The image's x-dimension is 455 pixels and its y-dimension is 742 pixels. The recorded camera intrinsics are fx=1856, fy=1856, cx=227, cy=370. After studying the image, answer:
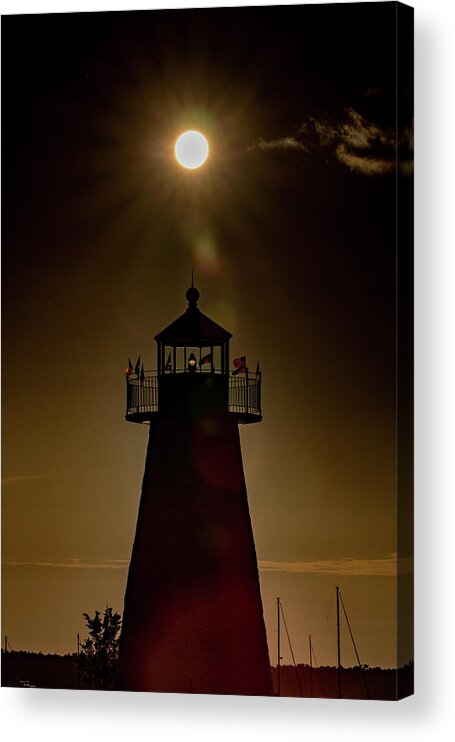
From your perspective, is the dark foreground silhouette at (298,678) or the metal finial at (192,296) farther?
the metal finial at (192,296)

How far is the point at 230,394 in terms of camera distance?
25.3 ft

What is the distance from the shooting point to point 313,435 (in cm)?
758

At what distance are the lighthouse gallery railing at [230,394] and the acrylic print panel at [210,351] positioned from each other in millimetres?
10

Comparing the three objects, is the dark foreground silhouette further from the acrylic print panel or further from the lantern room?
the lantern room

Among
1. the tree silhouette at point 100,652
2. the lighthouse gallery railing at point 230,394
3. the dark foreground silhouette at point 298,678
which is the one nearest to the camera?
the dark foreground silhouette at point 298,678

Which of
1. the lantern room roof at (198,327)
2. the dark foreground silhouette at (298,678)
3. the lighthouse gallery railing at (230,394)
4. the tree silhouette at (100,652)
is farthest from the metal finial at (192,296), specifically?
the dark foreground silhouette at (298,678)

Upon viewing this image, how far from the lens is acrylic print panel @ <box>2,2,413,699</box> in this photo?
24.6 ft

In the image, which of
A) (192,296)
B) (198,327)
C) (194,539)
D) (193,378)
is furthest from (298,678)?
(192,296)

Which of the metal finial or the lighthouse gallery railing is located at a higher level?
the metal finial

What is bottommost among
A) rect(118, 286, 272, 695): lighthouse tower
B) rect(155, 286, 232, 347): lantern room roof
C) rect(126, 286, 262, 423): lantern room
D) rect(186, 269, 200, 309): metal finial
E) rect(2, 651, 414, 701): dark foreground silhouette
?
rect(2, 651, 414, 701): dark foreground silhouette

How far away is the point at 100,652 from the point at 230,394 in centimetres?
122

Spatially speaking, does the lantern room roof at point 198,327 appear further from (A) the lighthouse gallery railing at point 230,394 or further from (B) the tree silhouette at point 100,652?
(B) the tree silhouette at point 100,652

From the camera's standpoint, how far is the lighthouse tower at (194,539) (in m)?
7.68

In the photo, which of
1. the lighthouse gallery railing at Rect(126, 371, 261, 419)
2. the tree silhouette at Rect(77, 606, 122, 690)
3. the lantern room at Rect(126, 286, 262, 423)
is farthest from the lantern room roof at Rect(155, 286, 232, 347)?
the tree silhouette at Rect(77, 606, 122, 690)
